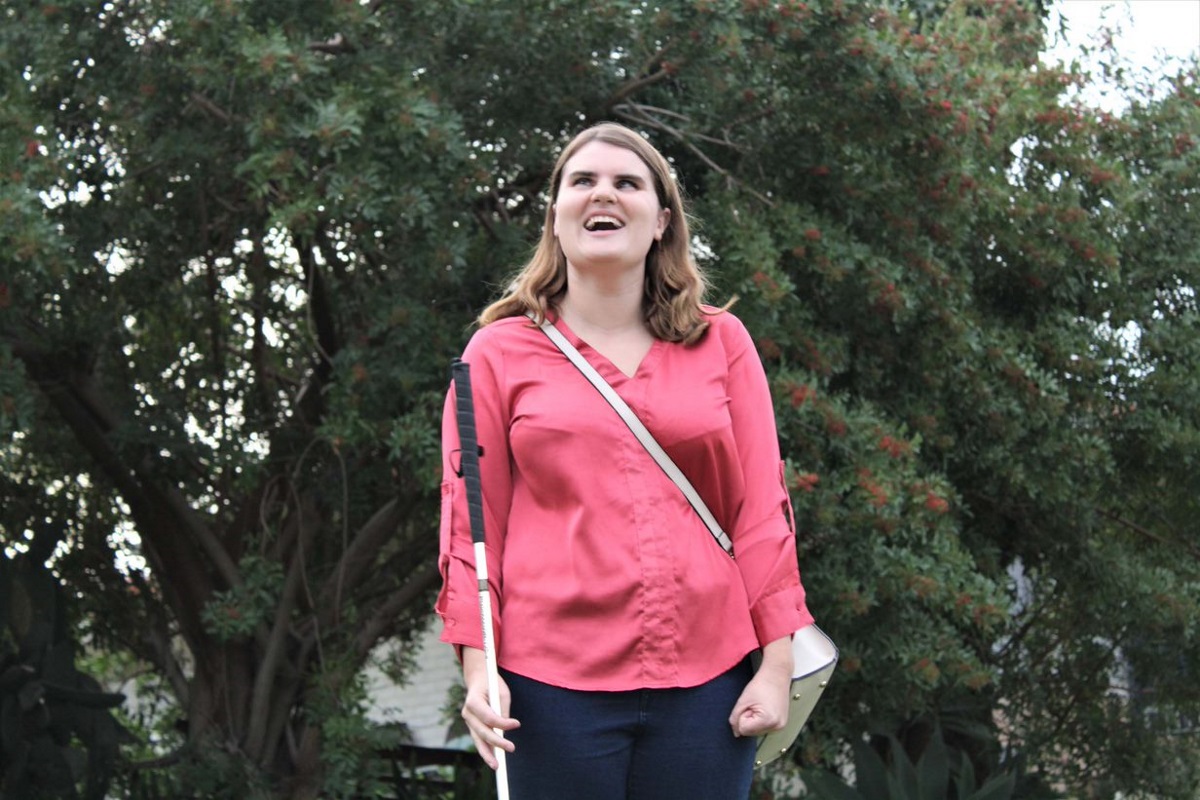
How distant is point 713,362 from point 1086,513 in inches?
194

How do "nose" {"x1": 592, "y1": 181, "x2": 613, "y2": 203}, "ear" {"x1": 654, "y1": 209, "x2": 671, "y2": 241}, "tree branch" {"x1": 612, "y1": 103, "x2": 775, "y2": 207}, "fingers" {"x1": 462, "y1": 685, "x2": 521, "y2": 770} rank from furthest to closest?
"tree branch" {"x1": 612, "y1": 103, "x2": 775, "y2": 207} → "ear" {"x1": 654, "y1": 209, "x2": 671, "y2": 241} → "nose" {"x1": 592, "y1": 181, "x2": 613, "y2": 203} → "fingers" {"x1": 462, "y1": 685, "x2": 521, "y2": 770}

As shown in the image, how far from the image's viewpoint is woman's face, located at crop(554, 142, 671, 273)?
3.07m

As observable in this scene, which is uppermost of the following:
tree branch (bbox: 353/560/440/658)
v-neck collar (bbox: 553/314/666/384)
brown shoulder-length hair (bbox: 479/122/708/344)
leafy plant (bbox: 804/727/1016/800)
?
brown shoulder-length hair (bbox: 479/122/708/344)

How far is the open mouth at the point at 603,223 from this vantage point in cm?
308

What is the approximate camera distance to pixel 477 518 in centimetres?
285

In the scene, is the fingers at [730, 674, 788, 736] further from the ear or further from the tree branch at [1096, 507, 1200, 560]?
the tree branch at [1096, 507, 1200, 560]

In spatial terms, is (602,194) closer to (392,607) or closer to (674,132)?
(674,132)

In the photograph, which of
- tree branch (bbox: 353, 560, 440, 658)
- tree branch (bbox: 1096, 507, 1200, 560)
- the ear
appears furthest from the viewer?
tree branch (bbox: 1096, 507, 1200, 560)

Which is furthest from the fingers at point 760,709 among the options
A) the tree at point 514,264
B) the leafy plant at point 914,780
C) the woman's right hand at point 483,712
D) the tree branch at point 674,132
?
the leafy plant at point 914,780

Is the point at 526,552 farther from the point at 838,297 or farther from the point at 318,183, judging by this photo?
the point at 838,297

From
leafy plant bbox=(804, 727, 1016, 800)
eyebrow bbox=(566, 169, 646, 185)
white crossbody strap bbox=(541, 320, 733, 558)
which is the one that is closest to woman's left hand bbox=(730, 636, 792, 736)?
white crossbody strap bbox=(541, 320, 733, 558)

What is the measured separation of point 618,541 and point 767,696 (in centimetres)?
39

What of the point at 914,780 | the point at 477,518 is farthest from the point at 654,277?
the point at 914,780

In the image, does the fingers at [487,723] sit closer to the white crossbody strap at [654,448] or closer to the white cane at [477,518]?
the white cane at [477,518]
